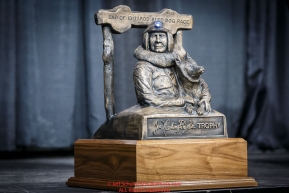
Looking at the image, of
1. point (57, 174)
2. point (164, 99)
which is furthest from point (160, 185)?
point (57, 174)

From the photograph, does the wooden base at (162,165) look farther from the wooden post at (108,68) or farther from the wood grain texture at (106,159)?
the wooden post at (108,68)

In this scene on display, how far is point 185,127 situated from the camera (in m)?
2.56

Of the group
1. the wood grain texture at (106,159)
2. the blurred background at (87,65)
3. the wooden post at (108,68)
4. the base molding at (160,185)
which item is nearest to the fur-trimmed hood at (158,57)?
the wooden post at (108,68)

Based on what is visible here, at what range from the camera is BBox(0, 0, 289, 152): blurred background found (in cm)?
460

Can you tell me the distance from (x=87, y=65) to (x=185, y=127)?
7.30 ft

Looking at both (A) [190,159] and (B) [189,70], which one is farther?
(B) [189,70]

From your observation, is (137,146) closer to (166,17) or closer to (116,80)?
(166,17)

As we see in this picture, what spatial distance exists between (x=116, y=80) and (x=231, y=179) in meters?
2.26

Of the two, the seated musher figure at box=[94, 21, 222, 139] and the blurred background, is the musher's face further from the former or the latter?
the blurred background

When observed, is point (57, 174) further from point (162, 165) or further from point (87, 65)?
point (87, 65)

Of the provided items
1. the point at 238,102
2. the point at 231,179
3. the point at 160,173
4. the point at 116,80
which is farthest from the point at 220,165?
the point at 238,102

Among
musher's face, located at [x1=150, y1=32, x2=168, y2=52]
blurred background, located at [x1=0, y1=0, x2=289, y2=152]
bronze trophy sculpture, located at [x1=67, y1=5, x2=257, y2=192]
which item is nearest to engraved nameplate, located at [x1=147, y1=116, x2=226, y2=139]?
bronze trophy sculpture, located at [x1=67, y1=5, x2=257, y2=192]

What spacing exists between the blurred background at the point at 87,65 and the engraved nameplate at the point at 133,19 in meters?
1.83

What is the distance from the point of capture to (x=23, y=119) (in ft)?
15.2
